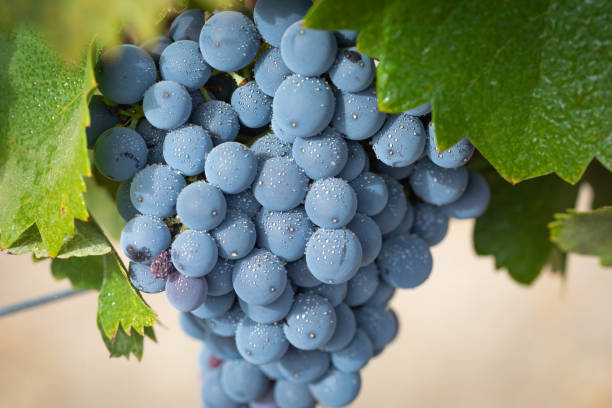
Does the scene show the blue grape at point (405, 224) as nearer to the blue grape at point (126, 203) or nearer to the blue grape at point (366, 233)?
the blue grape at point (366, 233)

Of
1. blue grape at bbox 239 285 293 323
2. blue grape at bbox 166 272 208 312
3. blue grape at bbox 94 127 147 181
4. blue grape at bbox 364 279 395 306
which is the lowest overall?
blue grape at bbox 364 279 395 306

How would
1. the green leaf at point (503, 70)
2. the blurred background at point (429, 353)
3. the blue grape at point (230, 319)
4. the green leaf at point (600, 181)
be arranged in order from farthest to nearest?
1. the blurred background at point (429, 353)
2. the green leaf at point (600, 181)
3. the blue grape at point (230, 319)
4. the green leaf at point (503, 70)

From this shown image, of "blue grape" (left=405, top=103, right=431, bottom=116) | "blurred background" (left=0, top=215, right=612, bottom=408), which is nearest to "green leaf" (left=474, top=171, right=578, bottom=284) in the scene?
"blue grape" (left=405, top=103, right=431, bottom=116)

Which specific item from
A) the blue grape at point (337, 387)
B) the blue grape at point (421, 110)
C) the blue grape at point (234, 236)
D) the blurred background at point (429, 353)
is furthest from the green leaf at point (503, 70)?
the blurred background at point (429, 353)

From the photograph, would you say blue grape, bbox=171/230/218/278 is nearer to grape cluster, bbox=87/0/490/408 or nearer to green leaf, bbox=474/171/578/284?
grape cluster, bbox=87/0/490/408

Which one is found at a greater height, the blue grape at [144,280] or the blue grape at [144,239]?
the blue grape at [144,239]

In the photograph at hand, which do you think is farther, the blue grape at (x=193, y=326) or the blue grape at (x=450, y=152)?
the blue grape at (x=193, y=326)
